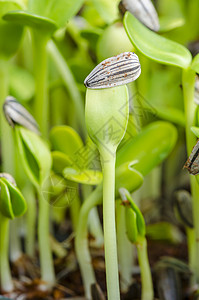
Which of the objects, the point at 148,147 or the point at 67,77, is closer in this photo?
the point at 148,147

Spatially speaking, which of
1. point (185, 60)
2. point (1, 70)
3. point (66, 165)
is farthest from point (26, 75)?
point (185, 60)

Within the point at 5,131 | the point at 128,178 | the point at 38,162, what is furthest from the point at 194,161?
the point at 5,131

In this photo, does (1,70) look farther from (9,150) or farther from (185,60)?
(185,60)

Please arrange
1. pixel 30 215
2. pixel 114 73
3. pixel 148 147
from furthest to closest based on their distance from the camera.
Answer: pixel 30 215
pixel 148 147
pixel 114 73

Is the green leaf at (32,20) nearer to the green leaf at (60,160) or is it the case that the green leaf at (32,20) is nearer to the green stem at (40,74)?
the green stem at (40,74)

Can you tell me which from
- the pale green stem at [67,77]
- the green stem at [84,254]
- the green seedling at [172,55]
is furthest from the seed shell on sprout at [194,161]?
the pale green stem at [67,77]

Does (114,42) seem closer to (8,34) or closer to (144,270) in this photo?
(8,34)

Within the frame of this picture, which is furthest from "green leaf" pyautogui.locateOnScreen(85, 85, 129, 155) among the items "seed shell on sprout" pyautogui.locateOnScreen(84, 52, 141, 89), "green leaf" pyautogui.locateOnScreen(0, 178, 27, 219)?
"green leaf" pyautogui.locateOnScreen(0, 178, 27, 219)
